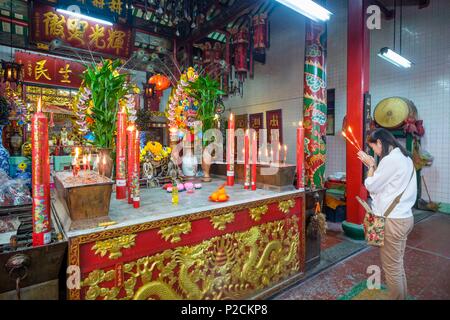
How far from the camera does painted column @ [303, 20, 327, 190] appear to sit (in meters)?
4.10

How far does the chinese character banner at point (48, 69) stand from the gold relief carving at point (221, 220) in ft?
22.5

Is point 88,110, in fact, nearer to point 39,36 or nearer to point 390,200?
point 390,200

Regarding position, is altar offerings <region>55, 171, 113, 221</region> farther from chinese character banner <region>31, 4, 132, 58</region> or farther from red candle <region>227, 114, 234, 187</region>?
chinese character banner <region>31, 4, 132, 58</region>

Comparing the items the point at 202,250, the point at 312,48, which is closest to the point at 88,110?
the point at 202,250

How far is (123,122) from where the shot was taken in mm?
1655

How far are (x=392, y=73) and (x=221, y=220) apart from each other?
650cm

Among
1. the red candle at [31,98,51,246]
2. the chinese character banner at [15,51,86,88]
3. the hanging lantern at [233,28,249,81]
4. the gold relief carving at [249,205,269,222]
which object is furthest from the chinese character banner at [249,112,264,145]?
the red candle at [31,98,51,246]

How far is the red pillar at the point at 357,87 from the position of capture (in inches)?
151

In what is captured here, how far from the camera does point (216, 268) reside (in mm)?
1757

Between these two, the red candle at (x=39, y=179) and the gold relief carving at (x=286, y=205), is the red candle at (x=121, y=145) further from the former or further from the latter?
the gold relief carving at (x=286, y=205)

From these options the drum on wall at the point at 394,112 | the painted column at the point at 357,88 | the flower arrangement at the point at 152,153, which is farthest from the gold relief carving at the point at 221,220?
the drum on wall at the point at 394,112

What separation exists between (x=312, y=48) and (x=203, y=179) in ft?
10.0

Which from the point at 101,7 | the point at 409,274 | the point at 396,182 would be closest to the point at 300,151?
the point at 396,182

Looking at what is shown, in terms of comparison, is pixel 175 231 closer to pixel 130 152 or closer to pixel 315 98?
pixel 130 152
